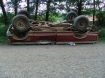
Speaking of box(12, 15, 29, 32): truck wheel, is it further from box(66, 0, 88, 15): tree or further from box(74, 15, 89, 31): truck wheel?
box(66, 0, 88, 15): tree

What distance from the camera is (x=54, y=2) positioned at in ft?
54.2

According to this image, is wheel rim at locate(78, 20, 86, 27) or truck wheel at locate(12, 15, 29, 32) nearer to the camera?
truck wheel at locate(12, 15, 29, 32)

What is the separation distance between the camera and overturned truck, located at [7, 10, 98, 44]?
1170 centimetres

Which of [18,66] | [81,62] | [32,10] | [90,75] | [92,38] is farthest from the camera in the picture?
[32,10]

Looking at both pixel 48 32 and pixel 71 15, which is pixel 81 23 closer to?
pixel 48 32

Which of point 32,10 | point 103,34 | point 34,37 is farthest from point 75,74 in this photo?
point 32,10

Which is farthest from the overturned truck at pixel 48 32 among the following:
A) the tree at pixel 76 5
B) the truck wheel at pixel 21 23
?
the tree at pixel 76 5

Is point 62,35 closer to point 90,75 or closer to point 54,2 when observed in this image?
point 54,2

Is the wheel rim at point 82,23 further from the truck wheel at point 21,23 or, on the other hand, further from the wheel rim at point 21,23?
the wheel rim at point 21,23

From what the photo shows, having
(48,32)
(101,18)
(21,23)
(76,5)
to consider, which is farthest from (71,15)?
(21,23)

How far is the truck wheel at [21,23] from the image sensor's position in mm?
11625

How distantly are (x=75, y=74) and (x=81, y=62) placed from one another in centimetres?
156

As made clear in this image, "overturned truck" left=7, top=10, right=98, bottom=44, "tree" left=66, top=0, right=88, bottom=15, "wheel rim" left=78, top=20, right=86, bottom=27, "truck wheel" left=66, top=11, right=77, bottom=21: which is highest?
"tree" left=66, top=0, right=88, bottom=15

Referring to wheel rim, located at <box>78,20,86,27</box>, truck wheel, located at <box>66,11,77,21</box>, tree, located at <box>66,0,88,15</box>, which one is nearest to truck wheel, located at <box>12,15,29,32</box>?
wheel rim, located at <box>78,20,86,27</box>
